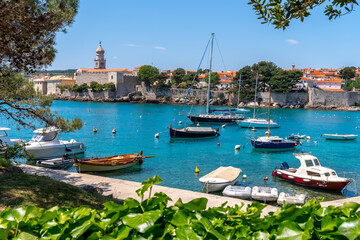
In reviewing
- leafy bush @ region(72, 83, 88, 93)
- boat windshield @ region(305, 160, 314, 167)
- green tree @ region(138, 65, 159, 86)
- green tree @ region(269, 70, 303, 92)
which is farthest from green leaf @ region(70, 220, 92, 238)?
leafy bush @ region(72, 83, 88, 93)

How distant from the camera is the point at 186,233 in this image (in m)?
1.37

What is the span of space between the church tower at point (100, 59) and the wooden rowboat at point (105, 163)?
92971 mm

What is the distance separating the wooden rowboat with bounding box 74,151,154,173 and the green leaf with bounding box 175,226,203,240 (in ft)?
45.0

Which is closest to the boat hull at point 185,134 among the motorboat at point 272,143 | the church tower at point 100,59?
the motorboat at point 272,143

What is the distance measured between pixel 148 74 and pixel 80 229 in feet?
276

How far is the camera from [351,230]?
1.35 metres

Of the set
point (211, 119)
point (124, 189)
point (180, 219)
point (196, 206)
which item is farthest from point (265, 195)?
point (211, 119)

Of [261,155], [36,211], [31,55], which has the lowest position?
[261,155]

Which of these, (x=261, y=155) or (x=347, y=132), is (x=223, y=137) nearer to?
(x=261, y=155)

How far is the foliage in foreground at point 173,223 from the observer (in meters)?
1.38

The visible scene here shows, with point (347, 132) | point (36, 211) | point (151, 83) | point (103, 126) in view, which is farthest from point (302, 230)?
point (151, 83)

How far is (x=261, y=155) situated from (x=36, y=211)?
69.5 ft

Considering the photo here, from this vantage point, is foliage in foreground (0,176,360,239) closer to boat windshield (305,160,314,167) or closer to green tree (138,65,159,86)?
boat windshield (305,160,314,167)

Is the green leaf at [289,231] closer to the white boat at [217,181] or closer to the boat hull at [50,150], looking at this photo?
the white boat at [217,181]
